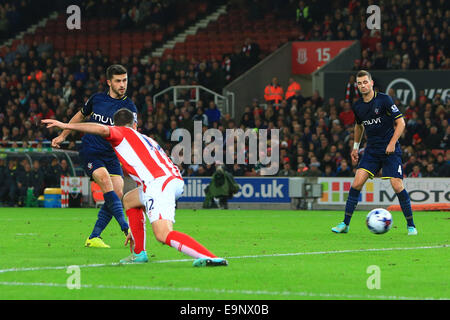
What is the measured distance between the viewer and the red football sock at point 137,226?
919 centimetres

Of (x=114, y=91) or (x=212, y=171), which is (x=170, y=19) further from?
(x=114, y=91)

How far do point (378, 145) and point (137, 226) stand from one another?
5625 millimetres

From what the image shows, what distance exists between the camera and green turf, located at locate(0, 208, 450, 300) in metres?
7.04

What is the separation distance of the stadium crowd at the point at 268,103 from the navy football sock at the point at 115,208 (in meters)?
13.4

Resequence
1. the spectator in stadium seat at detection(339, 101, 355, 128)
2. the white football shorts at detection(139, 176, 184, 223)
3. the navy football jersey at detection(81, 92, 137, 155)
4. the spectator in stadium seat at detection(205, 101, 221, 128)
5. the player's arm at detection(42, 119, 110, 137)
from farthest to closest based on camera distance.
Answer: the spectator in stadium seat at detection(205, 101, 221, 128), the spectator in stadium seat at detection(339, 101, 355, 128), the navy football jersey at detection(81, 92, 137, 155), the white football shorts at detection(139, 176, 184, 223), the player's arm at detection(42, 119, 110, 137)

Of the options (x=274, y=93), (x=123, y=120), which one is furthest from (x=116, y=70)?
(x=274, y=93)

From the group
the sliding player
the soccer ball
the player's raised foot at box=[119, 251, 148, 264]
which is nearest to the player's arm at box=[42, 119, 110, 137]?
the sliding player

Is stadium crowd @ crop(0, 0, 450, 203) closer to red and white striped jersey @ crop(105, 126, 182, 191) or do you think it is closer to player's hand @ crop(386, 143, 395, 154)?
player's hand @ crop(386, 143, 395, 154)

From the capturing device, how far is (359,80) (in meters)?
13.5

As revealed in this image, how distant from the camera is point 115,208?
37.3 ft

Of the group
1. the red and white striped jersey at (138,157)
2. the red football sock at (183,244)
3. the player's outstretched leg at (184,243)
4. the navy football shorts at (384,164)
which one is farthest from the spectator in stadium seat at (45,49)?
the red football sock at (183,244)

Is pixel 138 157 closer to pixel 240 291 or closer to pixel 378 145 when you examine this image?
pixel 240 291
